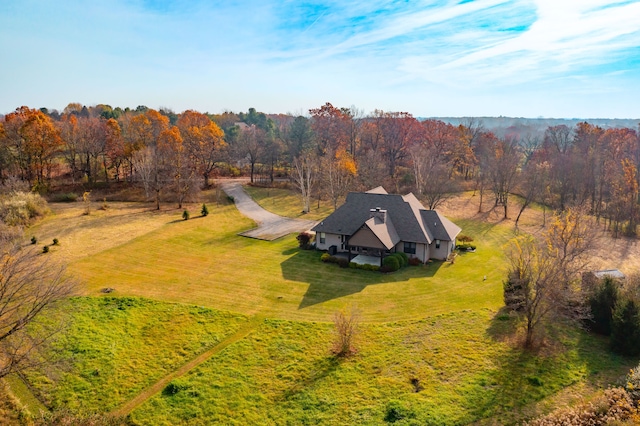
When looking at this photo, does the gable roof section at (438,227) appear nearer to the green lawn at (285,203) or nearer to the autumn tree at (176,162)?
the green lawn at (285,203)

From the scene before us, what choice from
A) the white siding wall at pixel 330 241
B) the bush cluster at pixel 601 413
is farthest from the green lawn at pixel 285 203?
the bush cluster at pixel 601 413

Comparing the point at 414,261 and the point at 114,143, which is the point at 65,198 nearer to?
the point at 114,143

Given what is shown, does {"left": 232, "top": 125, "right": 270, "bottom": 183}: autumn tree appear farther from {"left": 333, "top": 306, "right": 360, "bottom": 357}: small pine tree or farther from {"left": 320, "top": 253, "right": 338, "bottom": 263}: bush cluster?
{"left": 333, "top": 306, "right": 360, "bottom": 357}: small pine tree

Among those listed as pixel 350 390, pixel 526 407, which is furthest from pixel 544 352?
pixel 350 390

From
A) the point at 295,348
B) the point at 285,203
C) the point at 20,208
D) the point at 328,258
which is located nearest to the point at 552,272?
the point at 295,348

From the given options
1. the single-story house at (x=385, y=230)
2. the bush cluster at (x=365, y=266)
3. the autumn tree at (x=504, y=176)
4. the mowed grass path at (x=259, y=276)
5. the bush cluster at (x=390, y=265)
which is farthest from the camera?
the autumn tree at (x=504, y=176)
